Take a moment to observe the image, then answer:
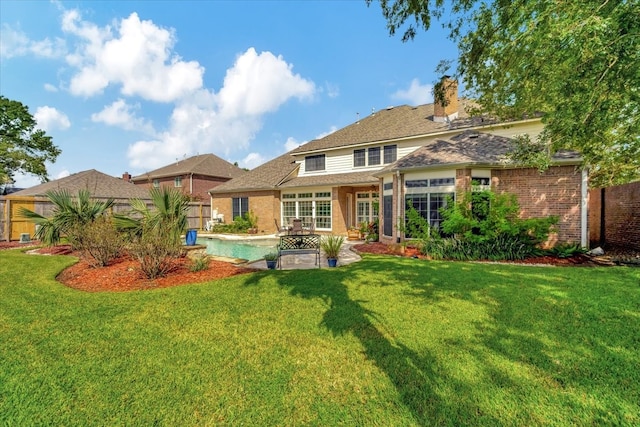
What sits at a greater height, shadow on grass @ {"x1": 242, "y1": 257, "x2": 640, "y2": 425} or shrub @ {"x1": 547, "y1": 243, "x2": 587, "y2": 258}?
shrub @ {"x1": 547, "y1": 243, "x2": 587, "y2": 258}

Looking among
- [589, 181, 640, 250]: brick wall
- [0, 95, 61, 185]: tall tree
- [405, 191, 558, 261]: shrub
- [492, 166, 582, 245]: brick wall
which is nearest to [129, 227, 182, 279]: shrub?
[405, 191, 558, 261]: shrub

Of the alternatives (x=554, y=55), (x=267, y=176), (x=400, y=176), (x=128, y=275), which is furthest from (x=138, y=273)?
(x=267, y=176)

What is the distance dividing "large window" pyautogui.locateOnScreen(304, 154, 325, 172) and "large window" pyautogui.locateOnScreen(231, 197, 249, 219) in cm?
548

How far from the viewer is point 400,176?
1382 cm

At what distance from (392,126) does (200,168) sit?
79.3 feet

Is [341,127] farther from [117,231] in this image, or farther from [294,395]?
[294,395]

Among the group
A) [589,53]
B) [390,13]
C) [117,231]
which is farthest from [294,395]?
[390,13]

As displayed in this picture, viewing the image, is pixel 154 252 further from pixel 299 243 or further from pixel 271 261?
pixel 299 243

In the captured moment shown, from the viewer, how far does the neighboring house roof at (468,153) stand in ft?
38.8

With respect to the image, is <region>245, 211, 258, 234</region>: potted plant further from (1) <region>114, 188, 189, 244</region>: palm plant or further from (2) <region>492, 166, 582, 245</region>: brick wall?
(2) <region>492, 166, 582, 245</region>: brick wall

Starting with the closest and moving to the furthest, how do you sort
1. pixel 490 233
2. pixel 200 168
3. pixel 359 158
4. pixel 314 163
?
pixel 490 233, pixel 359 158, pixel 314 163, pixel 200 168

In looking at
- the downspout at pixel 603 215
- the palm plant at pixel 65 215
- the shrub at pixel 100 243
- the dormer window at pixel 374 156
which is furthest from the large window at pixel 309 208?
the downspout at pixel 603 215

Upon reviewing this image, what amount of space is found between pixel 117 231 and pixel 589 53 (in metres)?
12.1

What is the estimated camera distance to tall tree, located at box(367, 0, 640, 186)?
515 centimetres
